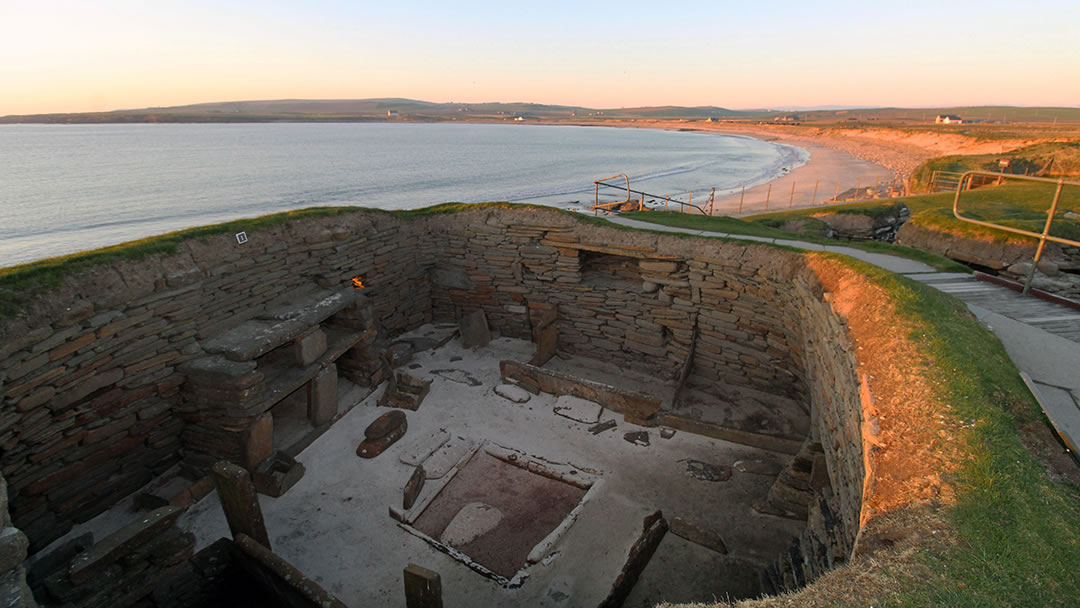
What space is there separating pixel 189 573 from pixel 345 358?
4.53 metres

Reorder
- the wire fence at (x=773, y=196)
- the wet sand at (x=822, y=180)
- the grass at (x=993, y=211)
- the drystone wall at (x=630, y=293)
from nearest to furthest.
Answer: the drystone wall at (x=630, y=293) < the grass at (x=993, y=211) < the wire fence at (x=773, y=196) < the wet sand at (x=822, y=180)

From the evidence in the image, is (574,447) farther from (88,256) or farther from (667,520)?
(88,256)

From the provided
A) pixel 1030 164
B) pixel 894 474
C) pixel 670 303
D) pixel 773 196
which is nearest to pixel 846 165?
pixel 773 196

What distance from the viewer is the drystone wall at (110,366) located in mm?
6398

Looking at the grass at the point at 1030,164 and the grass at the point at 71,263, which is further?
the grass at the point at 1030,164

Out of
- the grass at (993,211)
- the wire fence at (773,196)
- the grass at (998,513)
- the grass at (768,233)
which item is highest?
the grass at (993,211)

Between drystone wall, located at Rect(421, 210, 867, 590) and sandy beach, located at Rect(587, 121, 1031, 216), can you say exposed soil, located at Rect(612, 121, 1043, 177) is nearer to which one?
sandy beach, located at Rect(587, 121, 1031, 216)

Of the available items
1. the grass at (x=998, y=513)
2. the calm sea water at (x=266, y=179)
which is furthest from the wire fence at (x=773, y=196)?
the grass at (x=998, y=513)

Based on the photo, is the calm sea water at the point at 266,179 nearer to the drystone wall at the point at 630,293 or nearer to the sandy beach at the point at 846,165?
the sandy beach at the point at 846,165

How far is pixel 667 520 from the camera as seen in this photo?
22.5ft

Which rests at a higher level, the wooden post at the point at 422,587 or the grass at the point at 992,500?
the grass at the point at 992,500

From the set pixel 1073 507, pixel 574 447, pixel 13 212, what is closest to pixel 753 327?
pixel 574 447

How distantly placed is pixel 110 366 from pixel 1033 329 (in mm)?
11917

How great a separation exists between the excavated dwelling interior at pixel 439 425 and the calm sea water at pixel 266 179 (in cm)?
1745
